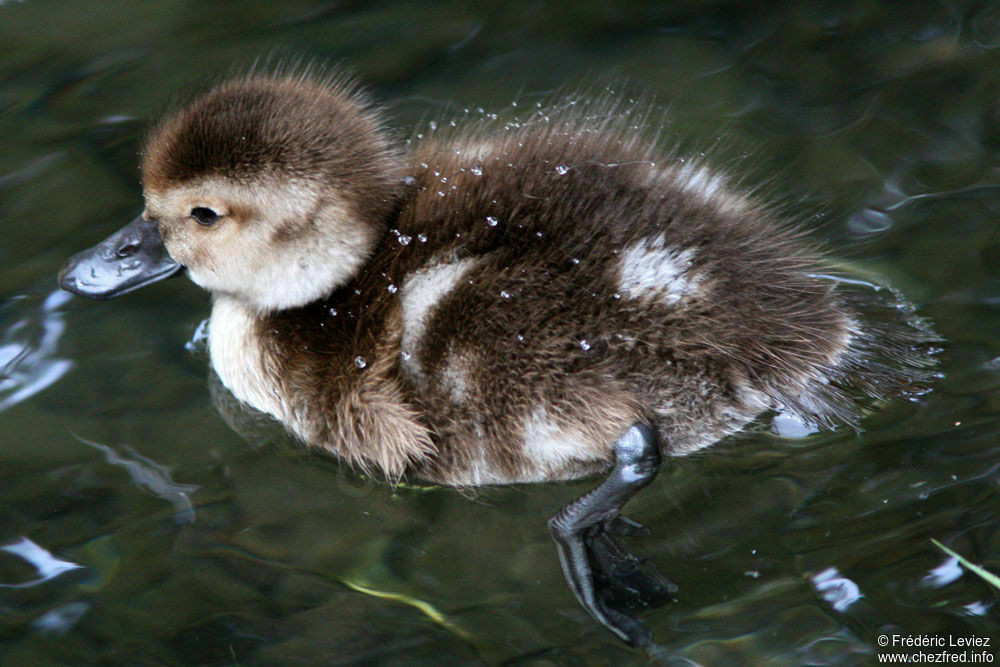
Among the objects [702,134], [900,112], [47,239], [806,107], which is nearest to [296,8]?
[47,239]

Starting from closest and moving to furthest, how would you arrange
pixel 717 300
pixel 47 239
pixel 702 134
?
pixel 717 300, pixel 47 239, pixel 702 134

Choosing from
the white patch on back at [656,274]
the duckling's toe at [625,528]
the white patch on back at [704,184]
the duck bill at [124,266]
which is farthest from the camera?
the duck bill at [124,266]

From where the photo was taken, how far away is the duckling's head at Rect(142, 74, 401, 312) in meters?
1.82

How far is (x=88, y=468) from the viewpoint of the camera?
2084 millimetres

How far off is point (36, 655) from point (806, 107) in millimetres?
2040

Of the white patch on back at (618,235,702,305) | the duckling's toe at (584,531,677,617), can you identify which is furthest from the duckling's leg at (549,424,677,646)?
the white patch on back at (618,235,702,305)

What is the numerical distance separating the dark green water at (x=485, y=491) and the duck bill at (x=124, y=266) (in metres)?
0.23

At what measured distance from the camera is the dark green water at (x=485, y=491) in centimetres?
180

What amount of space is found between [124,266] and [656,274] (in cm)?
101

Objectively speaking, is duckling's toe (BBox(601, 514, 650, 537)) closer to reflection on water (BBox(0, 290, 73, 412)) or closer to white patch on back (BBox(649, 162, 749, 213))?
white patch on back (BBox(649, 162, 749, 213))

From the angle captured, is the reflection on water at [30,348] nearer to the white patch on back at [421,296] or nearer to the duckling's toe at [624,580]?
the white patch on back at [421,296]

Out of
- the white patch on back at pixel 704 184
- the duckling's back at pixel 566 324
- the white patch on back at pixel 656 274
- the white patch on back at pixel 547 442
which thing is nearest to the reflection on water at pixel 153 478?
the duckling's back at pixel 566 324

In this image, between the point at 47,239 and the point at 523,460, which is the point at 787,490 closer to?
the point at 523,460

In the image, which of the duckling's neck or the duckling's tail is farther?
the duckling's neck
